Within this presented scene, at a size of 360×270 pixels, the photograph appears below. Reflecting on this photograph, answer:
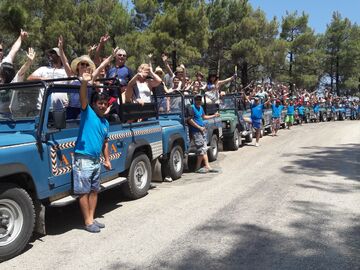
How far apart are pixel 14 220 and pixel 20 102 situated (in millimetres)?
1658

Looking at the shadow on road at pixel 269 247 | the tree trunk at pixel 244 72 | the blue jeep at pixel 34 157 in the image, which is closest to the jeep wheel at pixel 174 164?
the blue jeep at pixel 34 157

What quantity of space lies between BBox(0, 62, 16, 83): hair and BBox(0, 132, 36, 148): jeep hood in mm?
1693

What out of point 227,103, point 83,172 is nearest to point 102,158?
point 83,172

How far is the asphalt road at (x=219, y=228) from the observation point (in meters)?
4.76

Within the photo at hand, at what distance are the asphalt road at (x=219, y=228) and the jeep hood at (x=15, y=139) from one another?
1280 mm

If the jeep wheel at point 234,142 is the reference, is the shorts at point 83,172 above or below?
above

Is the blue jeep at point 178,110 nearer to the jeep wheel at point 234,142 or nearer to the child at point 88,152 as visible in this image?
the child at point 88,152

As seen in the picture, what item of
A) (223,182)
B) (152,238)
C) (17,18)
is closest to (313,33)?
(17,18)

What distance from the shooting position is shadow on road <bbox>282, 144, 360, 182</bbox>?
32.7 ft

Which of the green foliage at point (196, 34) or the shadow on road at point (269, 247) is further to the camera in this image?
the green foliage at point (196, 34)

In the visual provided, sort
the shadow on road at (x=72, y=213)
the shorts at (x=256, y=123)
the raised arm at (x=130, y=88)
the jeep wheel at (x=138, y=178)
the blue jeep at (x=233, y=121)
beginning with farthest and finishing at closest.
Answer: the shorts at (x=256, y=123), the blue jeep at (x=233, y=121), the raised arm at (x=130, y=88), the jeep wheel at (x=138, y=178), the shadow on road at (x=72, y=213)

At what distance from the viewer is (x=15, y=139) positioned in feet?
16.1

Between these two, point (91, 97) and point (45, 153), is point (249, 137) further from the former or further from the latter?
point (45, 153)

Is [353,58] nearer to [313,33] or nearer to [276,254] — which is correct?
[313,33]
